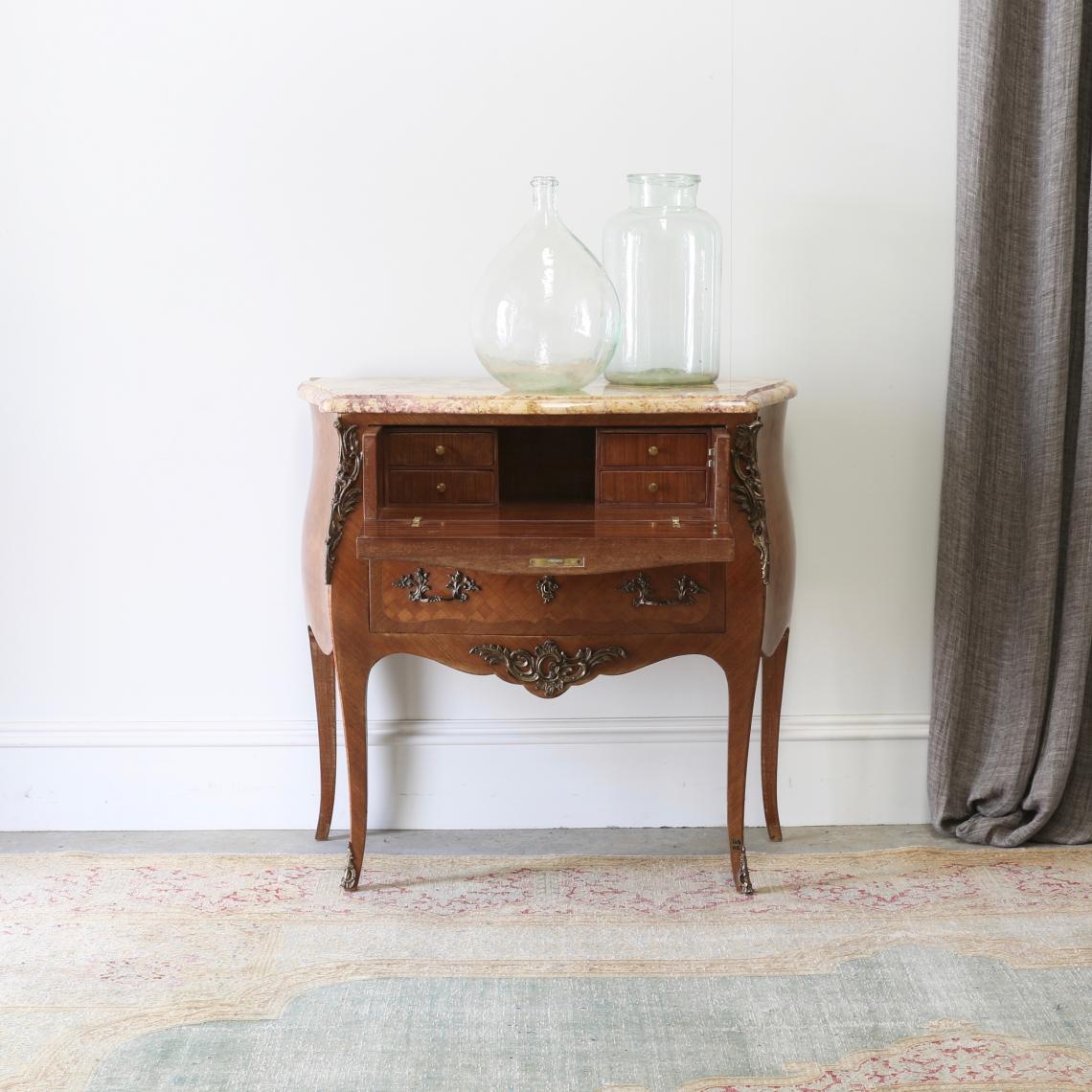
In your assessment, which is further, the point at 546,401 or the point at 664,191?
the point at 664,191

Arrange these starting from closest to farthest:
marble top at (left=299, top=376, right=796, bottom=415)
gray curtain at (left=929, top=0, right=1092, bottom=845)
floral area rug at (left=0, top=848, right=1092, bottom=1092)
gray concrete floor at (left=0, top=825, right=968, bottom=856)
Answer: floral area rug at (left=0, top=848, right=1092, bottom=1092)
marble top at (left=299, top=376, right=796, bottom=415)
gray curtain at (left=929, top=0, right=1092, bottom=845)
gray concrete floor at (left=0, top=825, right=968, bottom=856)

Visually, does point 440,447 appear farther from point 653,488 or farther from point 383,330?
point 383,330

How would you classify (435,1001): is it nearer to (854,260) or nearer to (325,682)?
(325,682)

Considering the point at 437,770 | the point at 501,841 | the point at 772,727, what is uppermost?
the point at 772,727

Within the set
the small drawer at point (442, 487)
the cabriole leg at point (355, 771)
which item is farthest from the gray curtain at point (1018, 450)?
the cabriole leg at point (355, 771)

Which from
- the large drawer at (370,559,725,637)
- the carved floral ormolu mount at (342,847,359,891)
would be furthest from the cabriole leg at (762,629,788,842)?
the carved floral ormolu mount at (342,847,359,891)

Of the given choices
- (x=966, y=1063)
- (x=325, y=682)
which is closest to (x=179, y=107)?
(x=325, y=682)

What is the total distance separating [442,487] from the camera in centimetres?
198

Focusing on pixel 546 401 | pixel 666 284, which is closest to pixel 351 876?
pixel 546 401

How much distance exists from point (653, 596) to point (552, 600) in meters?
0.17

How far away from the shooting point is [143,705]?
8.14ft

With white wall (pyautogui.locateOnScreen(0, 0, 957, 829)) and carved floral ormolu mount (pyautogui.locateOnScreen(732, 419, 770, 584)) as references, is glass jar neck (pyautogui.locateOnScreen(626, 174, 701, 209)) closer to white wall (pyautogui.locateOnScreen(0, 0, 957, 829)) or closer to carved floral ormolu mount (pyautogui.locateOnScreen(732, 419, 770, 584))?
white wall (pyautogui.locateOnScreen(0, 0, 957, 829))

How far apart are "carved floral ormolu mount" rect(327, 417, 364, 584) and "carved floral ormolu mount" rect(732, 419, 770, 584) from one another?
1.97ft

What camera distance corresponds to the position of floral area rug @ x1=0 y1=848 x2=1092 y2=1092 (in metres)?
1.64
